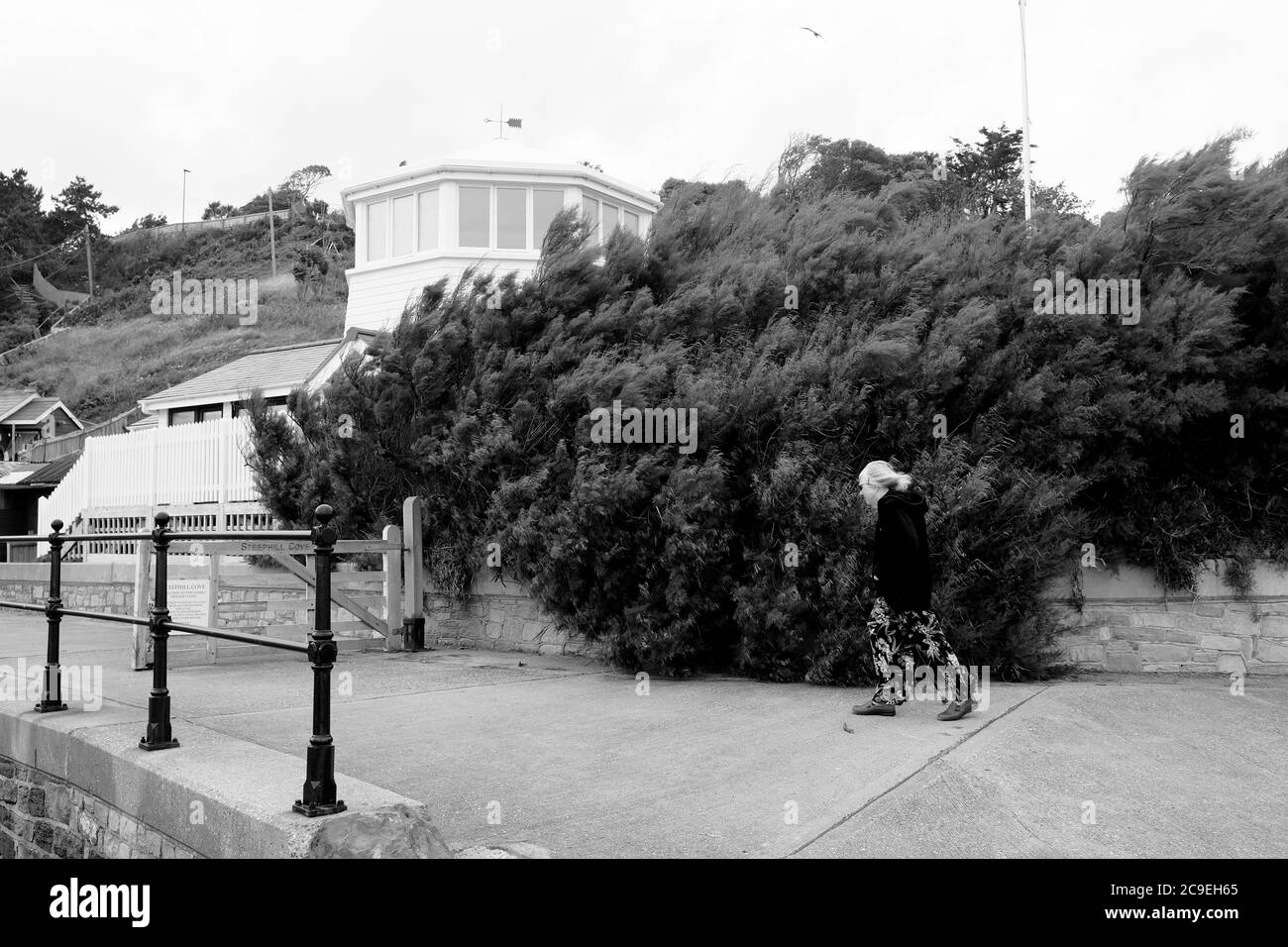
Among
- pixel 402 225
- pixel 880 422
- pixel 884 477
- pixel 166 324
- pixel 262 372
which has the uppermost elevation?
pixel 166 324

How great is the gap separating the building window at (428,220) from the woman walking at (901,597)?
16.4 meters

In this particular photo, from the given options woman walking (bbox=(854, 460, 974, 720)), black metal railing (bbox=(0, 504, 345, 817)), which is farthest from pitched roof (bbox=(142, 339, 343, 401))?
woman walking (bbox=(854, 460, 974, 720))

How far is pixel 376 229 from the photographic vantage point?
72.5 ft

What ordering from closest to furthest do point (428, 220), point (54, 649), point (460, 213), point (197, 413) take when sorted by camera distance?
point (54, 649) < point (460, 213) < point (428, 220) < point (197, 413)

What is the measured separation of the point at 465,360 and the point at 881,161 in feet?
111

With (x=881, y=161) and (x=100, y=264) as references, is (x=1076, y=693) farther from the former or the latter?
(x=100, y=264)

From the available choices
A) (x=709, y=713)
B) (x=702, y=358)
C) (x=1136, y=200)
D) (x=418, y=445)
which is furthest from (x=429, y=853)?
(x=1136, y=200)

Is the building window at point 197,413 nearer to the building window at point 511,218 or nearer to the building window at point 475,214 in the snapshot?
the building window at point 475,214

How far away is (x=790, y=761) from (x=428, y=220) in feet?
59.1

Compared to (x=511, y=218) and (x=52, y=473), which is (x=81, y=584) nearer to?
(x=511, y=218)

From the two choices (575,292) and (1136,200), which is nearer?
(1136,200)

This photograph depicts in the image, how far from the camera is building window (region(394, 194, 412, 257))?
2153 cm

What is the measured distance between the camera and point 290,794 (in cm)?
412

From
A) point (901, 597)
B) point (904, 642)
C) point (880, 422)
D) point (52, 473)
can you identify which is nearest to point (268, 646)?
point (901, 597)
